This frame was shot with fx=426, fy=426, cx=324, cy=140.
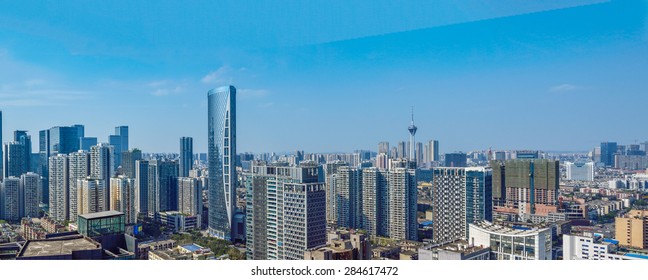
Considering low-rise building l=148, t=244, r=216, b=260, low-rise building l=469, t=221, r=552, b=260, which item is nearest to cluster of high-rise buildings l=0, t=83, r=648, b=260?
low-rise building l=469, t=221, r=552, b=260

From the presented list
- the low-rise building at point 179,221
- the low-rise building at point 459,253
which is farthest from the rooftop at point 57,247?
the low-rise building at point 179,221

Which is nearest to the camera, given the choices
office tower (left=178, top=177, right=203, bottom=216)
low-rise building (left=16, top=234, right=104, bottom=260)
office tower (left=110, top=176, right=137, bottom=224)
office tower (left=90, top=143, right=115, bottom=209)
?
low-rise building (left=16, top=234, right=104, bottom=260)

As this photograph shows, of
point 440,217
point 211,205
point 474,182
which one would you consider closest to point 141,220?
point 211,205

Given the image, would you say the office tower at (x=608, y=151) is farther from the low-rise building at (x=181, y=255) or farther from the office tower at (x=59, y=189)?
the office tower at (x=59, y=189)

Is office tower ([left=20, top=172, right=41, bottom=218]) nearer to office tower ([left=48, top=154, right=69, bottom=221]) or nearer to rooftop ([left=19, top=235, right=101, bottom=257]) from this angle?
office tower ([left=48, top=154, right=69, bottom=221])

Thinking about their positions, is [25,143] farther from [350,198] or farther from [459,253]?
[350,198]
